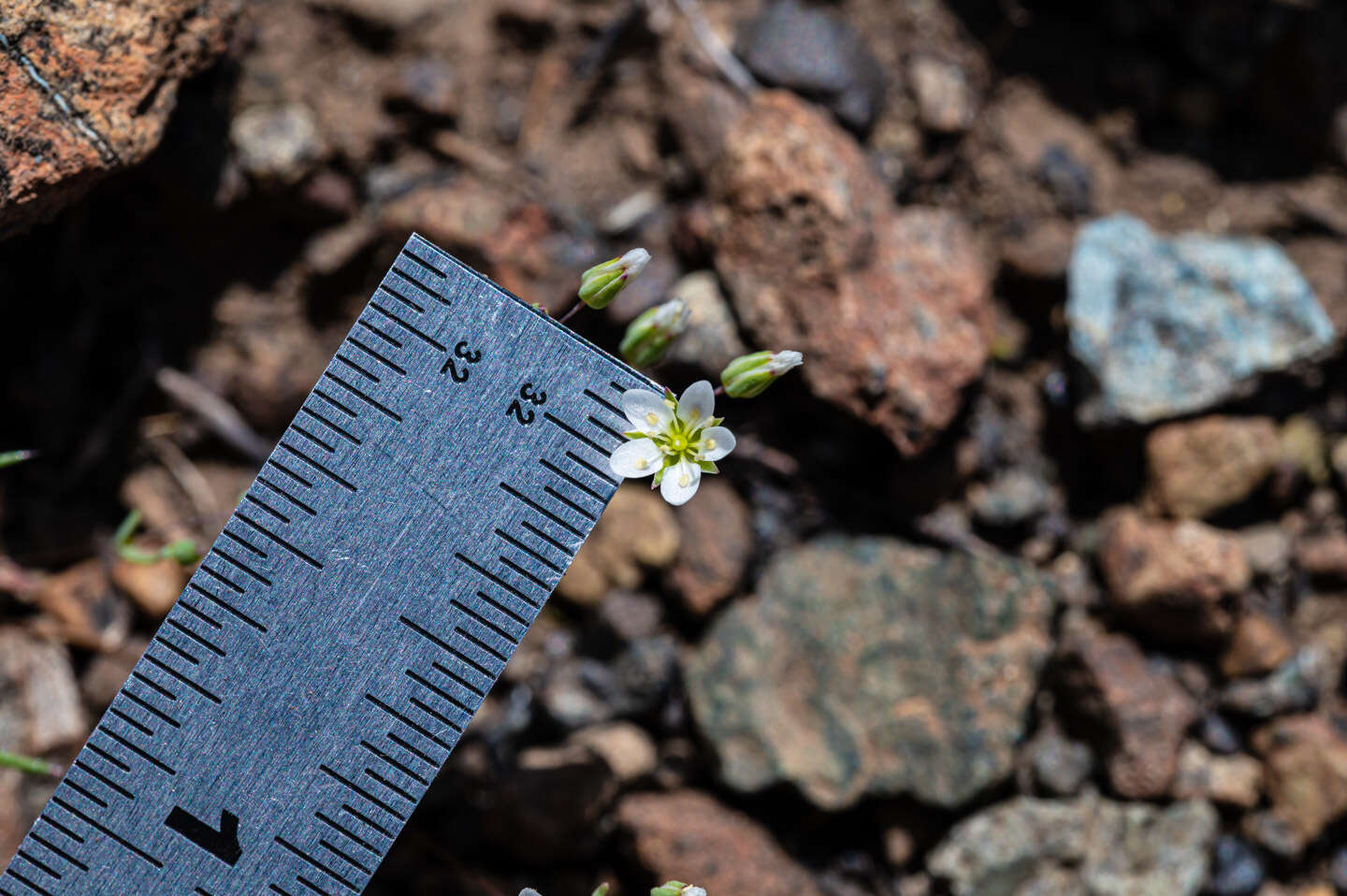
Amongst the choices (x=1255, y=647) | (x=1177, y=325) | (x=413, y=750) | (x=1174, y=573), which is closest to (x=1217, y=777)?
(x=1255, y=647)

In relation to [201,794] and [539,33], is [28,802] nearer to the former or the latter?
[201,794]

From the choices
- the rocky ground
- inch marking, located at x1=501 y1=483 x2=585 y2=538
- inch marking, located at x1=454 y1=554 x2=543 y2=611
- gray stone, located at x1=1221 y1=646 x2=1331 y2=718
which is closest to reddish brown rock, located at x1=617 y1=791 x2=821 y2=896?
the rocky ground

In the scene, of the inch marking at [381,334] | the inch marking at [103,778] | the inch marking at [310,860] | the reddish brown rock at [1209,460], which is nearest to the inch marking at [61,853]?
the inch marking at [103,778]

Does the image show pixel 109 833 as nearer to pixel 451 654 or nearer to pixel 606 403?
pixel 451 654

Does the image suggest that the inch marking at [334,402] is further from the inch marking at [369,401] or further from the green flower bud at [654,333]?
the green flower bud at [654,333]

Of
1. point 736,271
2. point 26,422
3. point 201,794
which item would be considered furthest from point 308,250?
point 201,794

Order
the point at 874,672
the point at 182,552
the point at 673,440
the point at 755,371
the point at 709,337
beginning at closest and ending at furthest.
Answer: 1. the point at 673,440
2. the point at 755,371
3. the point at 182,552
4. the point at 709,337
5. the point at 874,672
